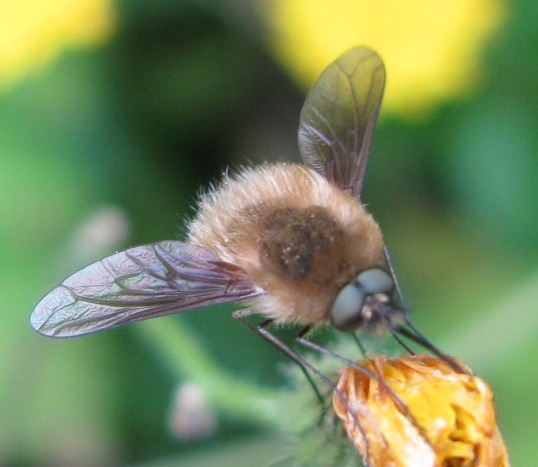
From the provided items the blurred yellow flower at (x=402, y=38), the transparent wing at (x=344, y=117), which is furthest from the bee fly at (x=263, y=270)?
the blurred yellow flower at (x=402, y=38)

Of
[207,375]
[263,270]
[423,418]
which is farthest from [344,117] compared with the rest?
[207,375]

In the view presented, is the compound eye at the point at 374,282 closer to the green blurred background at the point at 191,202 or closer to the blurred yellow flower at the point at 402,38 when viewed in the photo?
the green blurred background at the point at 191,202

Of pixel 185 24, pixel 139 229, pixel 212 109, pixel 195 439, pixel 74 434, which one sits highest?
pixel 185 24

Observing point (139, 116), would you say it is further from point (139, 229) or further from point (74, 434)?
point (74, 434)

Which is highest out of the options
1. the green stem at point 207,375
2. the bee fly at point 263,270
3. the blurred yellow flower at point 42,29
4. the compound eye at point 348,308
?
the blurred yellow flower at point 42,29

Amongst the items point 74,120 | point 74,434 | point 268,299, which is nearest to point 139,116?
point 74,120

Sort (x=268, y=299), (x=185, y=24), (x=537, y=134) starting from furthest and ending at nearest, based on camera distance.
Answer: (x=185, y=24)
(x=537, y=134)
(x=268, y=299)

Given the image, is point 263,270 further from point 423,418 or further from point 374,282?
point 423,418
